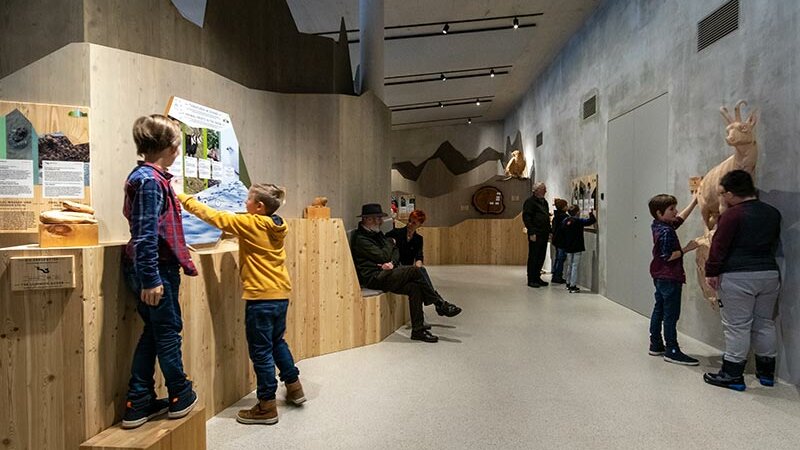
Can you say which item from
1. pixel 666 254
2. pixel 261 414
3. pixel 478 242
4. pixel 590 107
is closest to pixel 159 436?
pixel 261 414

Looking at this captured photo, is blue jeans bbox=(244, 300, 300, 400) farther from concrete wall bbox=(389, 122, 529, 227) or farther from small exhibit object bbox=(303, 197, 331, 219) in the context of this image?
concrete wall bbox=(389, 122, 529, 227)

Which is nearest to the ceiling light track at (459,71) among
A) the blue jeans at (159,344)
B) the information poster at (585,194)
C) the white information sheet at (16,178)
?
the information poster at (585,194)

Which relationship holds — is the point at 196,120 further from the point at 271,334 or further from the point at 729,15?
the point at 729,15

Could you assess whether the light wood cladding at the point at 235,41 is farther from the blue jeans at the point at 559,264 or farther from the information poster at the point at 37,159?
the blue jeans at the point at 559,264

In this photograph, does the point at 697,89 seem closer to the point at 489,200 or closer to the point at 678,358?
the point at 678,358

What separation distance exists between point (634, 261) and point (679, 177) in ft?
4.51

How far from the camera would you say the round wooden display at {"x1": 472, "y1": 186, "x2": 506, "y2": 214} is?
11.1m

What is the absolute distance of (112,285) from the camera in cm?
220

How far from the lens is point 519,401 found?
3021 millimetres

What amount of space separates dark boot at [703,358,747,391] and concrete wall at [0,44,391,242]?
11.3 ft

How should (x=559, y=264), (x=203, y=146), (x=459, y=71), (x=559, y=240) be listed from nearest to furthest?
(x=203, y=146) < (x=559, y=240) < (x=559, y=264) < (x=459, y=71)

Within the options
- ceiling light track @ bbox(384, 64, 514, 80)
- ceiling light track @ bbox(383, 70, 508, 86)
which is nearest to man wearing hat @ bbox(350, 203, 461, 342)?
ceiling light track @ bbox(384, 64, 514, 80)

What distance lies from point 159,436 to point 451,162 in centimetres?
1224

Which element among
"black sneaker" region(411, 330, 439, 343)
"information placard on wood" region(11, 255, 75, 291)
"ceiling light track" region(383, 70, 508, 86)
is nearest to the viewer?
"information placard on wood" region(11, 255, 75, 291)
